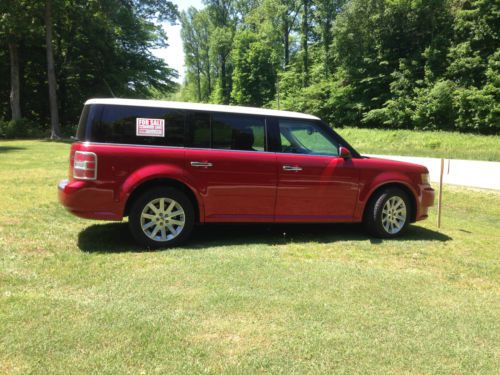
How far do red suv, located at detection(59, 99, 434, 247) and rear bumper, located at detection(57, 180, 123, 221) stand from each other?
12mm

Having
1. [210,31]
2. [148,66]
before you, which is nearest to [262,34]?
[210,31]

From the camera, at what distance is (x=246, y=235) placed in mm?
6367

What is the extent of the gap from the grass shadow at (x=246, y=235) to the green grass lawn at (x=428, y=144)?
1784cm

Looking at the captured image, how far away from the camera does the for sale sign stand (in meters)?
5.33

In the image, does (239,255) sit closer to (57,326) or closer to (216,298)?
(216,298)

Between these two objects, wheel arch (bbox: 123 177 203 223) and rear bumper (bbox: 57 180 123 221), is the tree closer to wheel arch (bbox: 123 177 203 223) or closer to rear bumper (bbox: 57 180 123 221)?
rear bumper (bbox: 57 180 123 221)

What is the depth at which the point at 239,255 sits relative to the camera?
5238 mm

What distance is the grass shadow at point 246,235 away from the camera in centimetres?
564

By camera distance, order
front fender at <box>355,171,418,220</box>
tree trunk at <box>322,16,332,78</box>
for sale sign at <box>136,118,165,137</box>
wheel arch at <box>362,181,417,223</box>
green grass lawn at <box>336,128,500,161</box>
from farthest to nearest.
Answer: tree trunk at <box>322,16,332,78</box>, green grass lawn at <box>336,128,500,161</box>, wheel arch at <box>362,181,417,223</box>, front fender at <box>355,171,418,220</box>, for sale sign at <box>136,118,165,137</box>

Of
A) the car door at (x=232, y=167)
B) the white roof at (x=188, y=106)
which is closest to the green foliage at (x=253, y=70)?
the white roof at (x=188, y=106)

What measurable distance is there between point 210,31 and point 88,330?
8209cm

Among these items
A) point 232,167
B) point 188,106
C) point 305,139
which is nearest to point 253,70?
point 305,139

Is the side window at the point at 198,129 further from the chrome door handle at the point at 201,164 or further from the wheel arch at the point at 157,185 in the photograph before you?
the wheel arch at the point at 157,185

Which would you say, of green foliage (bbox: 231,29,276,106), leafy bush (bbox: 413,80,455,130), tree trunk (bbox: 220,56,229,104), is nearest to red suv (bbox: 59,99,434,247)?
leafy bush (bbox: 413,80,455,130)
